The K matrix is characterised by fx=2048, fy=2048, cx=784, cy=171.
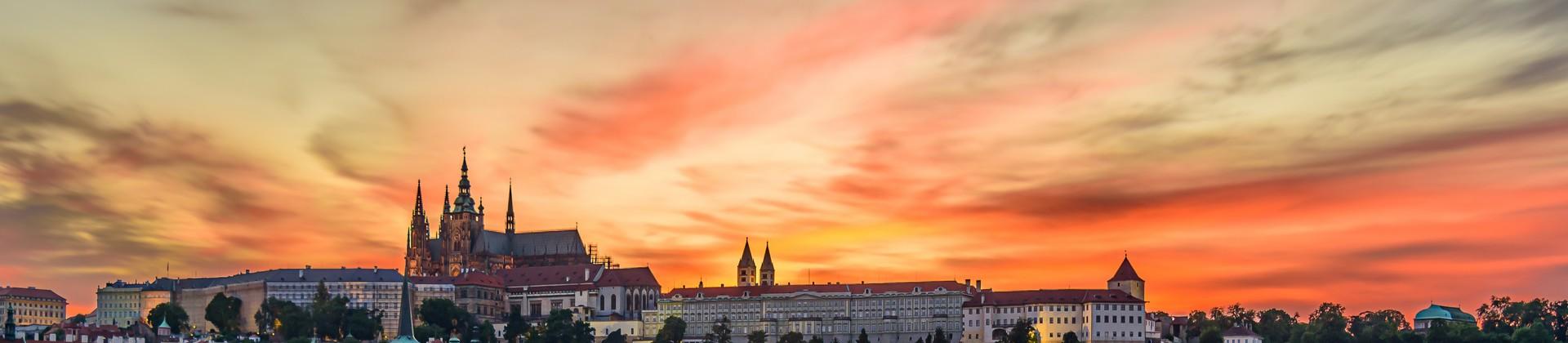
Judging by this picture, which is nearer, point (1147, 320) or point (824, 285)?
point (1147, 320)

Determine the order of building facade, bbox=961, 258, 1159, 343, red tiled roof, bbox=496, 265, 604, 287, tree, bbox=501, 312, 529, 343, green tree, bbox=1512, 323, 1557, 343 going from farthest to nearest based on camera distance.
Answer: red tiled roof, bbox=496, 265, 604, 287 → tree, bbox=501, 312, 529, 343 → building facade, bbox=961, 258, 1159, 343 → green tree, bbox=1512, 323, 1557, 343

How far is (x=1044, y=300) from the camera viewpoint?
529ft

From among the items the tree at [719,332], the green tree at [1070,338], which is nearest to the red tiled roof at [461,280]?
the tree at [719,332]

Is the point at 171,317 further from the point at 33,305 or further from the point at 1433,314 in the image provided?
the point at 1433,314

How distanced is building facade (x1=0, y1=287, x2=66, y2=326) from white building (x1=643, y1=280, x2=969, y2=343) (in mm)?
58091

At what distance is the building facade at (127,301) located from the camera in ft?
620

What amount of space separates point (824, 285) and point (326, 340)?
42529mm

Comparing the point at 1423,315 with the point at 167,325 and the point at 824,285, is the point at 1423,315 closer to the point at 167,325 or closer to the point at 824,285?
the point at 824,285

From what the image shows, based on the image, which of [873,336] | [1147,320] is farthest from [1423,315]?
A: [873,336]

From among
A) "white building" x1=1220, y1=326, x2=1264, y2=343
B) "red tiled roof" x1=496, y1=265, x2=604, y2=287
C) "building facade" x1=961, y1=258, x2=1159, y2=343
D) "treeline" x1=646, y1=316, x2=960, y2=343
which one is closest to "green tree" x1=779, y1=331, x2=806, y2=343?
"treeline" x1=646, y1=316, x2=960, y2=343

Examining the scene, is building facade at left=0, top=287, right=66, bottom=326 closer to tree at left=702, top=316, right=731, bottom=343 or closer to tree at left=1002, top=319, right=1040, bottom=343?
tree at left=702, top=316, right=731, bottom=343

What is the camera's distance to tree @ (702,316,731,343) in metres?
170

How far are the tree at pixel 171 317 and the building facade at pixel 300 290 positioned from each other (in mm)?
5959

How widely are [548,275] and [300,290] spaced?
22.9m
